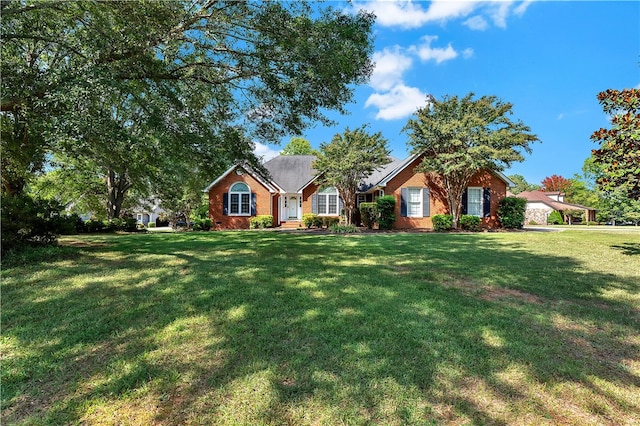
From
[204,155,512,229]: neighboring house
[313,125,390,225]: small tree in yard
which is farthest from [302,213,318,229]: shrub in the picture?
[313,125,390,225]: small tree in yard

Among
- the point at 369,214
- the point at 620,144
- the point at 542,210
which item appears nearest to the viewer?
the point at 620,144

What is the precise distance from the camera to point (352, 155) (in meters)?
17.6

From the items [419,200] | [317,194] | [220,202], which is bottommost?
[419,200]

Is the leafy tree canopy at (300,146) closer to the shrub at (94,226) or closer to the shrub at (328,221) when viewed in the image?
the shrub at (328,221)

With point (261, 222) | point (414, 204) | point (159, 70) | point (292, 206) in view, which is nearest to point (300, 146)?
point (292, 206)

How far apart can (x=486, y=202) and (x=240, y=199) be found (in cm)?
1606

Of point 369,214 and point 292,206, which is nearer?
point 369,214

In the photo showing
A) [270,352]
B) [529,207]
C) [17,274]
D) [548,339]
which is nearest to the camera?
[270,352]

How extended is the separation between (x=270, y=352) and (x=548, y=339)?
2.94 meters

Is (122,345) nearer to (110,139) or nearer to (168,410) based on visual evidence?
(168,410)

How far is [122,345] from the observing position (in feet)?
10.5

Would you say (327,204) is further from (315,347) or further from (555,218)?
(555,218)

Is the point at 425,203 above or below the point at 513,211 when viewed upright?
above

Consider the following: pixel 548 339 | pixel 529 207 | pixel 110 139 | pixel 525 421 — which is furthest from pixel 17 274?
pixel 529 207
